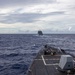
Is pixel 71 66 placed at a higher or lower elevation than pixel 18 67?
higher

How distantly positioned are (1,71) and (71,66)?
20935 millimetres

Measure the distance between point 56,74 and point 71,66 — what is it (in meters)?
2.60

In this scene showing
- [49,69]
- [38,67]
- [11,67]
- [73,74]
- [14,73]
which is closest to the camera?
[73,74]

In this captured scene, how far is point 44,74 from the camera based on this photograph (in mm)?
29328

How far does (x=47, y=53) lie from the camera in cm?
4934

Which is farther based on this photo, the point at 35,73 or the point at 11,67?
the point at 11,67

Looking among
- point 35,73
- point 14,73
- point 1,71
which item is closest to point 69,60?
point 35,73

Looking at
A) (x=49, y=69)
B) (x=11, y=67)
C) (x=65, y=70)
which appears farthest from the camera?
(x=11, y=67)

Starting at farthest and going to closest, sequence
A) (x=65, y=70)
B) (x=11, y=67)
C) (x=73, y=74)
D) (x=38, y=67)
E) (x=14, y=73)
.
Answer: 1. (x=11, y=67)
2. (x=14, y=73)
3. (x=38, y=67)
4. (x=65, y=70)
5. (x=73, y=74)

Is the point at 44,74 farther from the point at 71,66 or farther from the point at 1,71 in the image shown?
the point at 1,71

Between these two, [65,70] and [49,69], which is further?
[49,69]

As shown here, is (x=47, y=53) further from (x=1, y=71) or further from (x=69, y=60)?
(x=69, y=60)

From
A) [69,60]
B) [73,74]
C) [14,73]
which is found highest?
[69,60]

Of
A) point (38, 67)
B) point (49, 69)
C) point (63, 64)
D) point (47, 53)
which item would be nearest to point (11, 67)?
point (47, 53)
